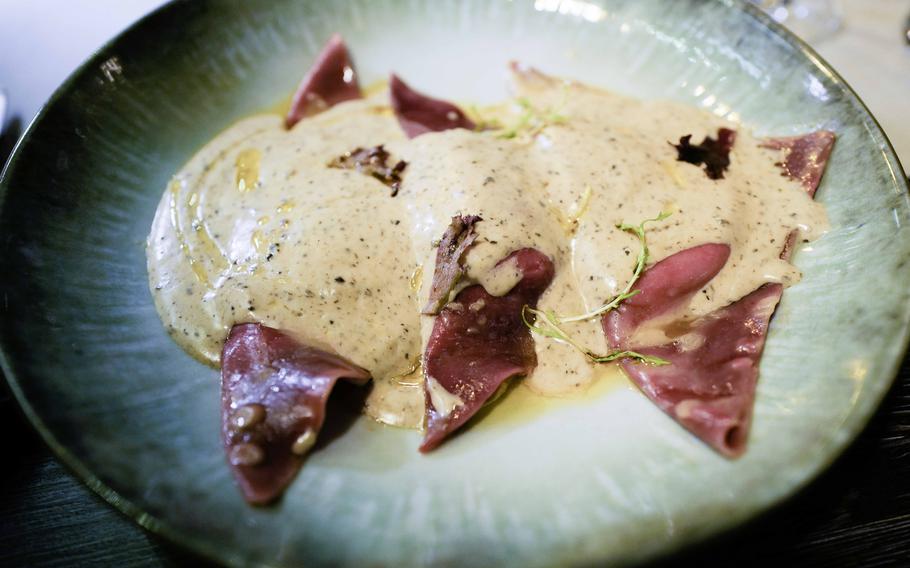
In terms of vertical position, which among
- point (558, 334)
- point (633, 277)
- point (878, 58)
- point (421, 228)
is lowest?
point (558, 334)

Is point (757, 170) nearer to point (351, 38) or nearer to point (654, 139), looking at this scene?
point (654, 139)


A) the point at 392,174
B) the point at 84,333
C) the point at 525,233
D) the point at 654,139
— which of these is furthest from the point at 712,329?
the point at 84,333

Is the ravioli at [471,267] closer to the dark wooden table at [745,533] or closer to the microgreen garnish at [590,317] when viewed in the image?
the microgreen garnish at [590,317]

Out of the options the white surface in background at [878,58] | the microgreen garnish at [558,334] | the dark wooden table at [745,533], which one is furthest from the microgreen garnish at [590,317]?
the white surface in background at [878,58]

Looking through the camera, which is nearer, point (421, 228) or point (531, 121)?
point (421, 228)

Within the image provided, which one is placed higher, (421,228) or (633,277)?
(421,228)

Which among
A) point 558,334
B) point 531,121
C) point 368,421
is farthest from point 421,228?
point 531,121

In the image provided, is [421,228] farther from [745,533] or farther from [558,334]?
[745,533]

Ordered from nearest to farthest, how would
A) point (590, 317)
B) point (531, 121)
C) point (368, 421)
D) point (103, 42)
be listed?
point (368, 421) < point (590, 317) < point (531, 121) < point (103, 42)

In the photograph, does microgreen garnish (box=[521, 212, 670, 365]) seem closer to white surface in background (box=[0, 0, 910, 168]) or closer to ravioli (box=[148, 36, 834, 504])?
ravioli (box=[148, 36, 834, 504])
